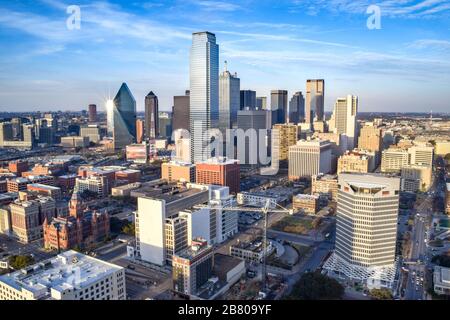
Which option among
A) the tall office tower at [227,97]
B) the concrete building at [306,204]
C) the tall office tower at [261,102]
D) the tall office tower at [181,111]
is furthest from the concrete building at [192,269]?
the tall office tower at [261,102]

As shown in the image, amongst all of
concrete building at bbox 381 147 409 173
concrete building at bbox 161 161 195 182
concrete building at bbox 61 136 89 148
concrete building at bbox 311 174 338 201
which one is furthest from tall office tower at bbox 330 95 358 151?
concrete building at bbox 61 136 89 148

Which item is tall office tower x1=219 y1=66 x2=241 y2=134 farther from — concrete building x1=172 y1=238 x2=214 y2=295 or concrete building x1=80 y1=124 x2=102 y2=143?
concrete building x1=172 y1=238 x2=214 y2=295

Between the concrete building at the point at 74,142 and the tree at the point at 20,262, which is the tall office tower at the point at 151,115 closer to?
the concrete building at the point at 74,142

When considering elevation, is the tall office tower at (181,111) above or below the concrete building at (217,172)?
above

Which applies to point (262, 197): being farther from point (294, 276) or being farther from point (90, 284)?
point (90, 284)

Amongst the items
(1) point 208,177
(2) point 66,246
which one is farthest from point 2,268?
(1) point 208,177

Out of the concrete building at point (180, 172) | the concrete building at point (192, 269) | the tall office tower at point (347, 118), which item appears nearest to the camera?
the concrete building at point (192, 269)

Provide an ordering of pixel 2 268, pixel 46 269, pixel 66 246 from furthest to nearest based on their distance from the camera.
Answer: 1. pixel 66 246
2. pixel 2 268
3. pixel 46 269

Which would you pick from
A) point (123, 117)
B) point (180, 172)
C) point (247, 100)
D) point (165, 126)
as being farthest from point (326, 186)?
point (165, 126)
